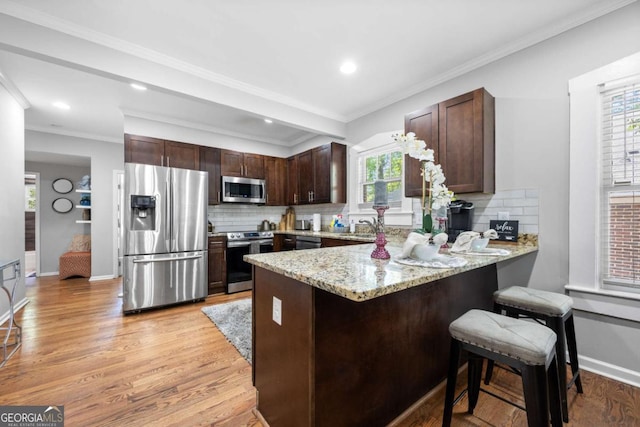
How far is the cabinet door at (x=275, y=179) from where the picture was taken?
490cm

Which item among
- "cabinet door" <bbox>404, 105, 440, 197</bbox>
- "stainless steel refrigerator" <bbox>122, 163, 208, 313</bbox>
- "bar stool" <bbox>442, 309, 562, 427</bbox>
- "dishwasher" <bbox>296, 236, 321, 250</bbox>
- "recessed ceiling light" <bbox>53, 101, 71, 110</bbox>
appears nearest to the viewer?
"bar stool" <bbox>442, 309, 562, 427</bbox>

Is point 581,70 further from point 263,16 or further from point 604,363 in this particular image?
point 263,16

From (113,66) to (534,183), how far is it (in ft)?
12.3

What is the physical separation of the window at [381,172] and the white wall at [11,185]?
13.8 ft

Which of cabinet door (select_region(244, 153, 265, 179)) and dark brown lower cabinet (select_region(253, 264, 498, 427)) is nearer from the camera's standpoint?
dark brown lower cabinet (select_region(253, 264, 498, 427))

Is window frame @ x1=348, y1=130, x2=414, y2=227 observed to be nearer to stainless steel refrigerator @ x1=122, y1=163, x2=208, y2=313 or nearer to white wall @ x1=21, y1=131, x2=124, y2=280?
stainless steel refrigerator @ x1=122, y1=163, x2=208, y2=313

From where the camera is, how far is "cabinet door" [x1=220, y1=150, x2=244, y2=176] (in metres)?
4.38

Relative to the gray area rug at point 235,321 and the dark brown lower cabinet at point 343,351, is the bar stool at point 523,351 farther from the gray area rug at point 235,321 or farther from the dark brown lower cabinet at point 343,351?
the gray area rug at point 235,321

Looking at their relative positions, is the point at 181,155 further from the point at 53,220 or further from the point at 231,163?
the point at 53,220

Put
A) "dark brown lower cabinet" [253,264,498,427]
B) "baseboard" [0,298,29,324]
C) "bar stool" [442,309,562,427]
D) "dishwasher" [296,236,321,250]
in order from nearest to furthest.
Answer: "bar stool" [442,309,562,427] < "dark brown lower cabinet" [253,264,498,427] < "baseboard" [0,298,29,324] < "dishwasher" [296,236,321,250]

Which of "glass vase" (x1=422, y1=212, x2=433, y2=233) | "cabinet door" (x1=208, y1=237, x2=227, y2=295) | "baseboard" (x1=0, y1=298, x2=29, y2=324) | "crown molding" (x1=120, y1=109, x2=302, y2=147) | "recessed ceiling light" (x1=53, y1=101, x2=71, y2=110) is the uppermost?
"recessed ceiling light" (x1=53, y1=101, x2=71, y2=110)

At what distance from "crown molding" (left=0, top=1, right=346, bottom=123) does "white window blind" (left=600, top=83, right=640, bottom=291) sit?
9.90 feet

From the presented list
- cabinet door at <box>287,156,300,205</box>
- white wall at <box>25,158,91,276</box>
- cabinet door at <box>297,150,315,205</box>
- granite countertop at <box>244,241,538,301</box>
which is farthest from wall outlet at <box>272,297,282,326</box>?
white wall at <box>25,158,91,276</box>

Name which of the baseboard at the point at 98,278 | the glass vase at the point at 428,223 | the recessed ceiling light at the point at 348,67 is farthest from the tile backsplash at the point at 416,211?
the baseboard at the point at 98,278
